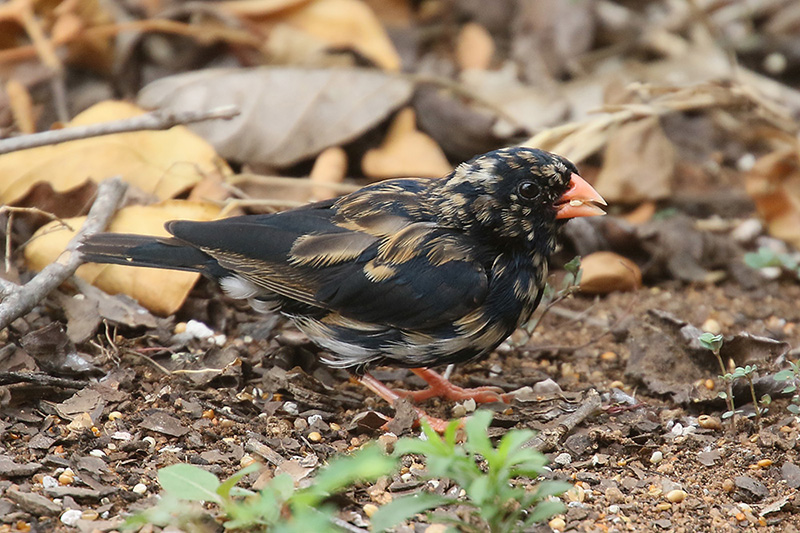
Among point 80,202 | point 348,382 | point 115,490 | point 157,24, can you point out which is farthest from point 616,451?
point 157,24

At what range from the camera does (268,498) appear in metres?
2.60

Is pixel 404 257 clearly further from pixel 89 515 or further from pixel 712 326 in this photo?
pixel 712 326

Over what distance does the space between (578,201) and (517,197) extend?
0.29 metres

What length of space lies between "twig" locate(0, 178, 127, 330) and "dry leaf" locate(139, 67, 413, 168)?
3.18ft

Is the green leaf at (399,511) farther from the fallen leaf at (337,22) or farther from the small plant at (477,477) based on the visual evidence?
the fallen leaf at (337,22)

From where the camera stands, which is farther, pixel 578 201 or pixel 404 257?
pixel 578 201

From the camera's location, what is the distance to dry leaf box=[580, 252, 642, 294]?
5.20 meters

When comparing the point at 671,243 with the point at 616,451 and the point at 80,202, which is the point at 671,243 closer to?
the point at 616,451

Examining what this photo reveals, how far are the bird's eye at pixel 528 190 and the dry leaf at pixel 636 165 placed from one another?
6.17 ft

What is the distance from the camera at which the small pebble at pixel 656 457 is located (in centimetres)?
370

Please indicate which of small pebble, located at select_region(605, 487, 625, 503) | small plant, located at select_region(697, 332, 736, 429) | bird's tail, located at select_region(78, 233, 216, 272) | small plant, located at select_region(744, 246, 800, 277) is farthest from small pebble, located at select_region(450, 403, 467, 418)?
small plant, located at select_region(744, 246, 800, 277)

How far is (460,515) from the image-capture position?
307 cm

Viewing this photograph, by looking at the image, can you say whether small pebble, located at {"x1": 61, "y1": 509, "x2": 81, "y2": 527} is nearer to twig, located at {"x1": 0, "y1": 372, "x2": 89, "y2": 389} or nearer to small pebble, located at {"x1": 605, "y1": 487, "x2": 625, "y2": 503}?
twig, located at {"x1": 0, "y1": 372, "x2": 89, "y2": 389}

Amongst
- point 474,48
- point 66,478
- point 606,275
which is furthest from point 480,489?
point 474,48
